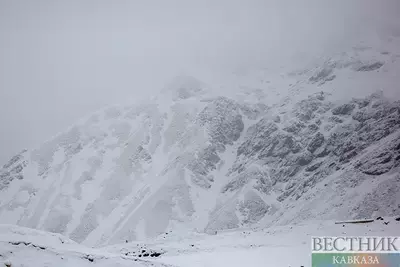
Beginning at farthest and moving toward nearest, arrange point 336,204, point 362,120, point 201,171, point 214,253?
1. point 201,171
2. point 362,120
3. point 336,204
4. point 214,253

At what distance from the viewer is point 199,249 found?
96.7 ft

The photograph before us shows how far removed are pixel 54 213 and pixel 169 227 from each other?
50.9 meters

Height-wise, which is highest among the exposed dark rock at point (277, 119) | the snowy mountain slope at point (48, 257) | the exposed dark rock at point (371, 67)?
the exposed dark rock at point (371, 67)

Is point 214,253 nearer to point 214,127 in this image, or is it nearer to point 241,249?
point 241,249

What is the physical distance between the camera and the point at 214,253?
89.6ft

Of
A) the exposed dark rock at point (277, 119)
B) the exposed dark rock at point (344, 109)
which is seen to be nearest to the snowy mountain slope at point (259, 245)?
the exposed dark rock at point (344, 109)

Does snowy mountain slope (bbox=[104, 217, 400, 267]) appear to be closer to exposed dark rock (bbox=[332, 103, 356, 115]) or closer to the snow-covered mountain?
the snow-covered mountain

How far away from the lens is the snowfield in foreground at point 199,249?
18.8m

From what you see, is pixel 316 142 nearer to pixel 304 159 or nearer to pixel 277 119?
pixel 304 159

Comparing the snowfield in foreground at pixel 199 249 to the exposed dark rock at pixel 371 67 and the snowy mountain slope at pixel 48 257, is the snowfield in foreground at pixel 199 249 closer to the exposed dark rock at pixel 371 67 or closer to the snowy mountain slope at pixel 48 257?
the snowy mountain slope at pixel 48 257

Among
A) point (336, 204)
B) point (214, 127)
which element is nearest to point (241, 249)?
point (336, 204)

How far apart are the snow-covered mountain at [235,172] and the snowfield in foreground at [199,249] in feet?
209

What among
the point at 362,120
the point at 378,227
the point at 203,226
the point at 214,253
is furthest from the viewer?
the point at 362,120

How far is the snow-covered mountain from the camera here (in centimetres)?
11412
